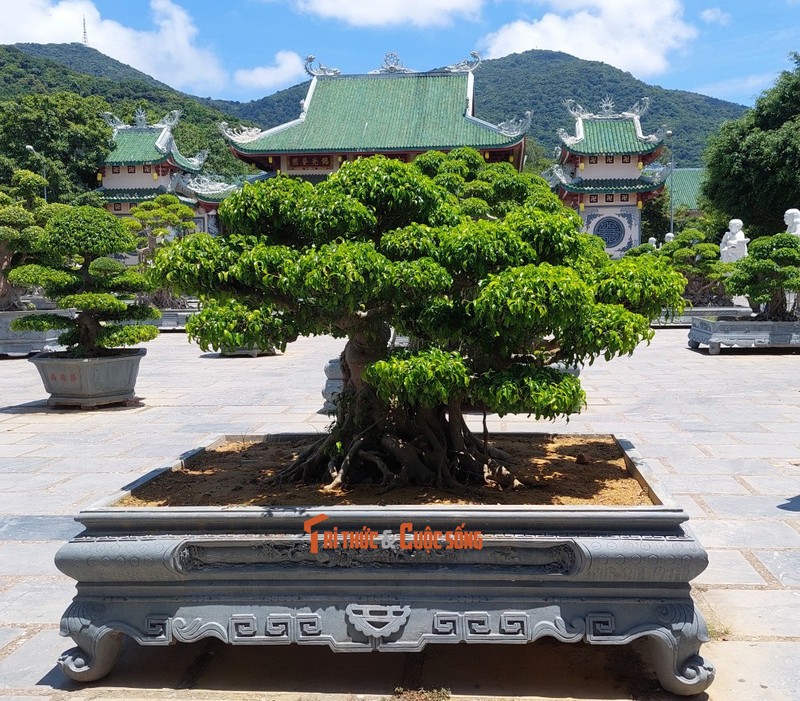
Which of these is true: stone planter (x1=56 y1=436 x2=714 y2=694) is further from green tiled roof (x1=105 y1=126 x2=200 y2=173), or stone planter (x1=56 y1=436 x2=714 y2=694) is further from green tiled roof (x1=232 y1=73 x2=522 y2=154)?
green tiled roof (x1=105 y1=126 x2=200 y2=173)

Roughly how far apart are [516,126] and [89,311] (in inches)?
813

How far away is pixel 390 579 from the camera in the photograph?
8.63 feet

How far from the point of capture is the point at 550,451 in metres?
4.36

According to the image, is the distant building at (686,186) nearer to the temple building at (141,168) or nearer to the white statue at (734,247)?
the white statue at (734,247)

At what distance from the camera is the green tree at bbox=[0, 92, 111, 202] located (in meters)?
31.9

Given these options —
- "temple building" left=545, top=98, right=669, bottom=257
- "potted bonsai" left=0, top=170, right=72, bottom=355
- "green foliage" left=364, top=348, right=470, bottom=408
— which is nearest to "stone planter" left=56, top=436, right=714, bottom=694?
"green foliage" left=364, top=348, right=470, bottom=408

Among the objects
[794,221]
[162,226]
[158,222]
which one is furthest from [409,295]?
[162,226]

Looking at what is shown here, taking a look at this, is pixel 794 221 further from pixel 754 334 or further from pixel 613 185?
pixel 613 185

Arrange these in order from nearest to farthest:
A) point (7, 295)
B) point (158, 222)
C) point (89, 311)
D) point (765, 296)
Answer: point (89, 311) → point (765, 296) → point (7, 295) → point (158, 222)

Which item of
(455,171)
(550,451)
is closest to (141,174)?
(455,171)

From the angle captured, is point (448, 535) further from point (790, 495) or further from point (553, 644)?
point (790, 495)

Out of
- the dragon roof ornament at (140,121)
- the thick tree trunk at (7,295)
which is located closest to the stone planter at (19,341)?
the thick tree trunk at (7,295)

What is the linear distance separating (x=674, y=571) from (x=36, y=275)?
→ 26.3 ft

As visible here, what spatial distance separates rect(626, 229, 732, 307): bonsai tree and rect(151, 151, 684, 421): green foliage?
16673 millimetres
